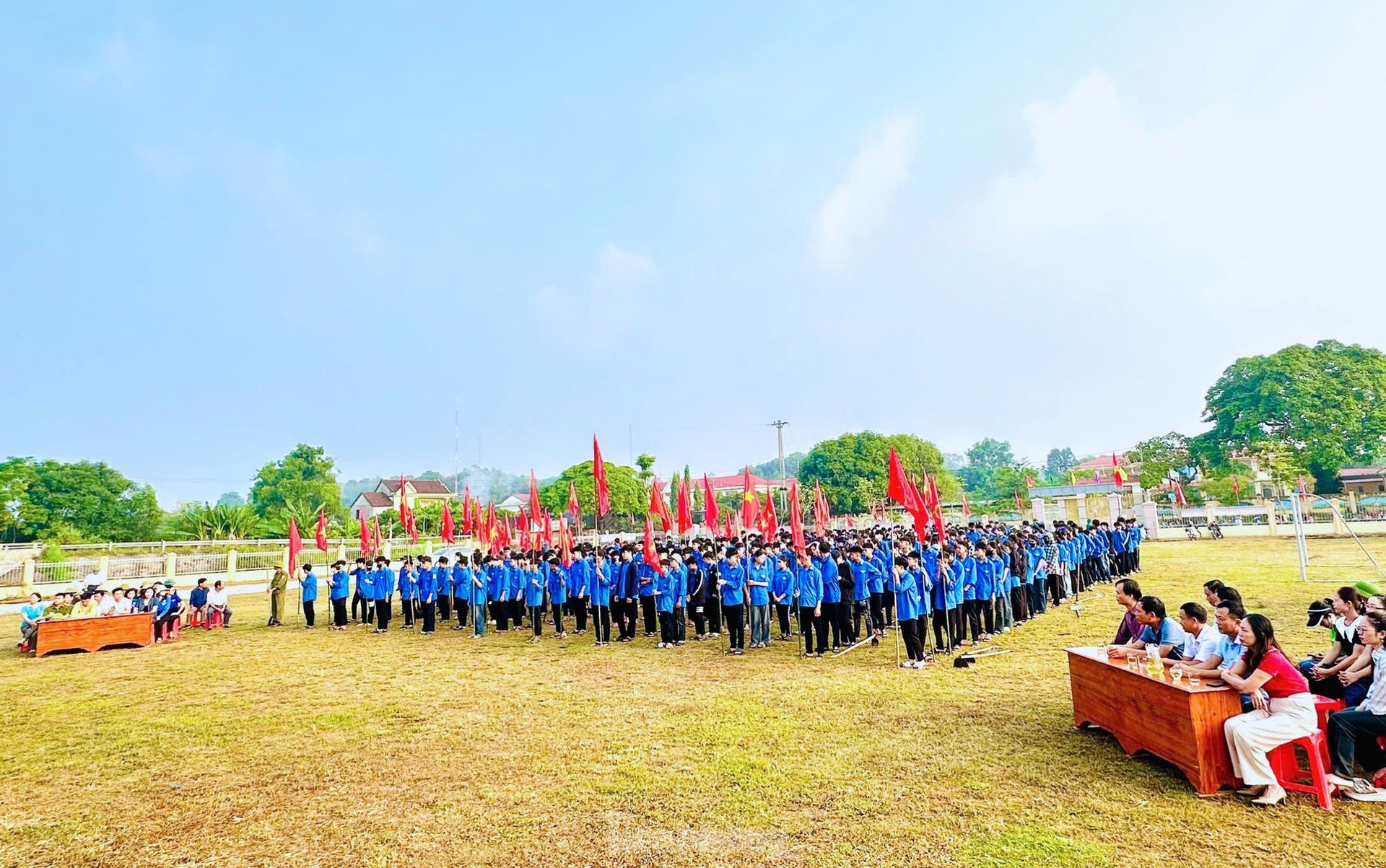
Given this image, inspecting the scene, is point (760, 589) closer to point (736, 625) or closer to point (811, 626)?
point (736, 625)

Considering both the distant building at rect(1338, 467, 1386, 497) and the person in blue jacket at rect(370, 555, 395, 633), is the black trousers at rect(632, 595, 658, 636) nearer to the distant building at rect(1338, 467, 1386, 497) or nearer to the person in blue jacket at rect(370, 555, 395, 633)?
the person in blue jacket at rect(370, 555, 395, 633)

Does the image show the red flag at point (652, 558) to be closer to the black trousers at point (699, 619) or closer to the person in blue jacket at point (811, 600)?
the black trousers at point (699, 619)

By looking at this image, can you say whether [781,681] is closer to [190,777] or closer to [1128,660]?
[1128,660]

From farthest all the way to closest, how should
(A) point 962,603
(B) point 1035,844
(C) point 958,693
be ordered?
(A) point 962,603 → (C) point 958,693 → (B) point 1035,844

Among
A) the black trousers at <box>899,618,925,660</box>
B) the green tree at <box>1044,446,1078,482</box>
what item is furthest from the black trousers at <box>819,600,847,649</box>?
the green tree at <box>1044,446,1078,482</box>

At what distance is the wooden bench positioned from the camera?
516 inches

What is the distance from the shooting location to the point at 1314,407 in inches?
1668

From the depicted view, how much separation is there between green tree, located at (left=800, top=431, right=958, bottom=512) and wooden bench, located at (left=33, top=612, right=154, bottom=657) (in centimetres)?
4774

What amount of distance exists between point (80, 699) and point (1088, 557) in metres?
20.0

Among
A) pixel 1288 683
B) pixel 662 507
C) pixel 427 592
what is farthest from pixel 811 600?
pixel 662 507

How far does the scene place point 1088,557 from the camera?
17.5m

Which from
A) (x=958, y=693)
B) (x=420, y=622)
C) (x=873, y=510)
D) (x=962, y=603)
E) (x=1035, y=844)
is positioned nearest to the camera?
(x=1035, y=844)

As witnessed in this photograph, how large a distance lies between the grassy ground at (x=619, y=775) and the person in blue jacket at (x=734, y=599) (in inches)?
33.7

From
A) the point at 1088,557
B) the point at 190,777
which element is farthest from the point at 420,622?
the point at 1088,557
